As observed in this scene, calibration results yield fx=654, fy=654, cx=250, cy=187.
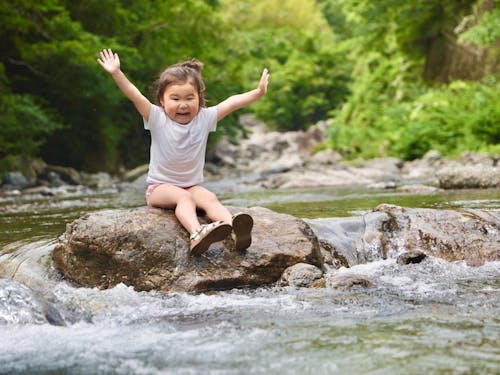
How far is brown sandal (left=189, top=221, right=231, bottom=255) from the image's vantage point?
14.1 ft

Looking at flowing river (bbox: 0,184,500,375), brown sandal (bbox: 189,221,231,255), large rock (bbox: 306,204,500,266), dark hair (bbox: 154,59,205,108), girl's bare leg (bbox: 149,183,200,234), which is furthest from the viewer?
large rock (bbox: 306,204,500,266)

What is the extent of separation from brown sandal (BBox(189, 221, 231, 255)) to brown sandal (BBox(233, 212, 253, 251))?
3.3 inches

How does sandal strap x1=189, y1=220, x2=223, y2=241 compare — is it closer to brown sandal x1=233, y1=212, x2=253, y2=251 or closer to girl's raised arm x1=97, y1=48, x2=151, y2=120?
brown sandal x1=233, y1=212, x2=253, y2=251

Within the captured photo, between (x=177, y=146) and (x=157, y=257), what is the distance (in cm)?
84

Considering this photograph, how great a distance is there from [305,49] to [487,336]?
126ft

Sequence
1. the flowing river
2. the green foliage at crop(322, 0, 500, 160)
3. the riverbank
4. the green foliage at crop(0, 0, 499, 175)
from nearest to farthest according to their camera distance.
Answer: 1. the flowing river
2. the riverbank
3. the green foliage at crop(0, 0, 499, 175)
4. the green foliage at crop(322, 0, 500, 160)

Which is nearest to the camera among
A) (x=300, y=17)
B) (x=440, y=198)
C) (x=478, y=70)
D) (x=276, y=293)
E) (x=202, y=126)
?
(x=276, y=293)

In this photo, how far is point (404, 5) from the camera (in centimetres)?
1928

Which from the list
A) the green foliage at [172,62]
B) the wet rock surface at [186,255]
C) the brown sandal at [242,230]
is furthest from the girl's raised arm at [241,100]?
the green foliage at [172,62]

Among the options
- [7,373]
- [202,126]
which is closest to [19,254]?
[202,126]

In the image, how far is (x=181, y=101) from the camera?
474 centimetres

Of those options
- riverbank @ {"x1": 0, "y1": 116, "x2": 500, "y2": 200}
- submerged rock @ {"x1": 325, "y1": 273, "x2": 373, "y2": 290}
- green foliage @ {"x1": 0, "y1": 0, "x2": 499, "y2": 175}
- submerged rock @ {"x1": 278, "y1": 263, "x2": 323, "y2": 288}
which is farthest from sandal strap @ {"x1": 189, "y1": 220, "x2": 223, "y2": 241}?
green foliage @ {"x1": 0, "y1": 0, "x2": 499, "y2": 175}

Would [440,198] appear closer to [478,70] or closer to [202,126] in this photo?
[202,126]

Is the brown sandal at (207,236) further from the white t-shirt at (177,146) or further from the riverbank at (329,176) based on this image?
the riverbank at (329,176)
